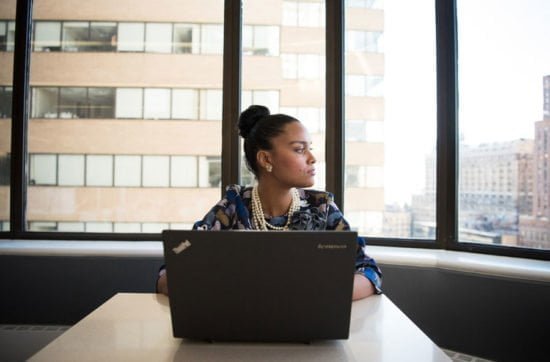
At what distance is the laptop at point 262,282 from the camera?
79 centimetres

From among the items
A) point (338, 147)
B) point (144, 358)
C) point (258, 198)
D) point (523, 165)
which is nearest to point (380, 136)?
point (338, 147)

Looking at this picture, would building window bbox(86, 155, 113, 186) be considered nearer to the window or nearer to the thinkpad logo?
the window

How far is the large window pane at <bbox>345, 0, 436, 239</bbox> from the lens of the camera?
2803mm

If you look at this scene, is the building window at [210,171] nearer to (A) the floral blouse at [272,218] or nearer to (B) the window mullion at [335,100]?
(B) the window mullion at [335,100]

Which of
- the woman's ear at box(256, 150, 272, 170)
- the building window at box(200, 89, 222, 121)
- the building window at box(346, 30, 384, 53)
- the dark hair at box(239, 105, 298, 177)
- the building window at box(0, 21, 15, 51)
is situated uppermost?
the building window at box(0, 21, 15, 51)

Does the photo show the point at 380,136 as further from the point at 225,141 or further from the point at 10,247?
the point at 10,247

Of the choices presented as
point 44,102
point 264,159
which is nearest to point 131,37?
point 44,102

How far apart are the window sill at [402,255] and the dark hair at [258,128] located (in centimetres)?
108

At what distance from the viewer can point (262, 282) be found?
81 centimetres

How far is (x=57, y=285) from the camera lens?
8.80 ft

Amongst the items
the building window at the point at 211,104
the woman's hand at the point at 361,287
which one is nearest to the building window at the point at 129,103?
the building window at the point at 211,104

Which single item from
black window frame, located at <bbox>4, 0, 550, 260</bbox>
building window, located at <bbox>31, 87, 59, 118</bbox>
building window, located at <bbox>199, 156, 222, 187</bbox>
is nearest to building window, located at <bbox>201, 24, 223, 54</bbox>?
black window frame, located at <bbox>4, 0, 550, 260</bbox>

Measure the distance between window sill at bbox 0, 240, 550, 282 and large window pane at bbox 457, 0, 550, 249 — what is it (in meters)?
0.22

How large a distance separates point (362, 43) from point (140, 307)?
2.42m
